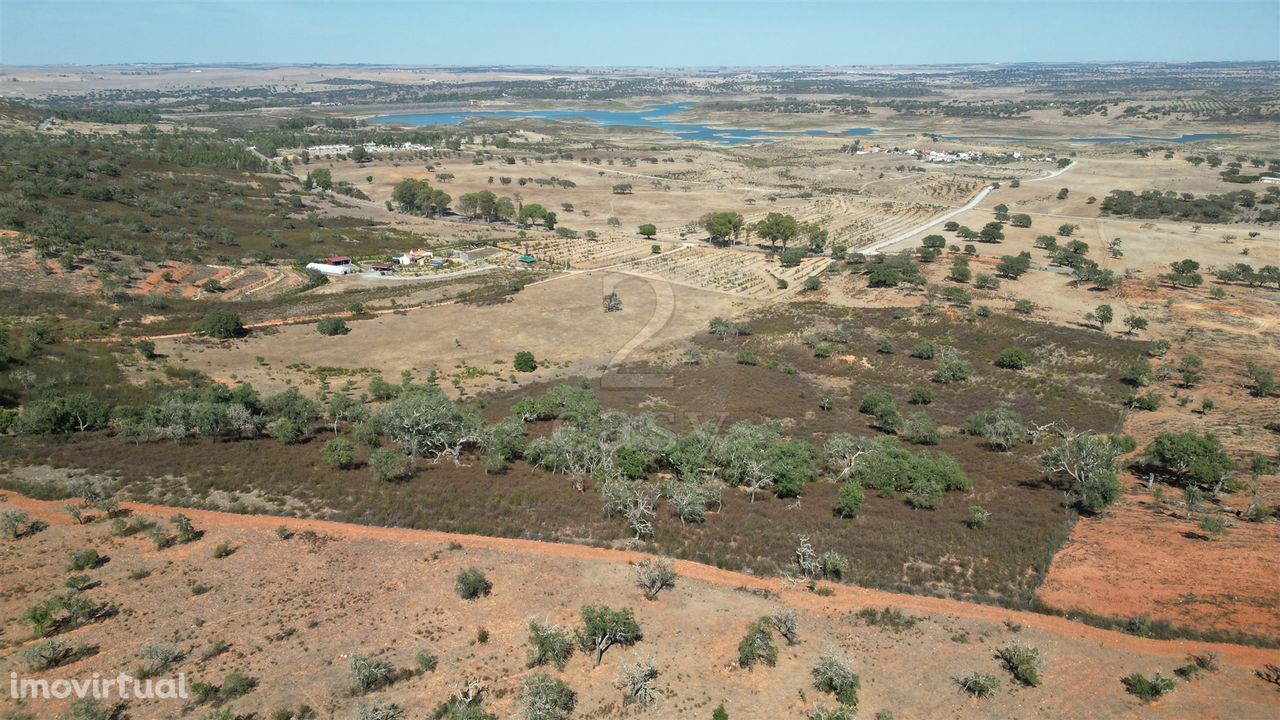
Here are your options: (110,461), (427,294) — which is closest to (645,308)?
(427,294)

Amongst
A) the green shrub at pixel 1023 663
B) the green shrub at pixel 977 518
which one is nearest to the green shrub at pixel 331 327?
the green shrub at pixel 977 518

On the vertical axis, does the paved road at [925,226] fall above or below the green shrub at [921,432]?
above

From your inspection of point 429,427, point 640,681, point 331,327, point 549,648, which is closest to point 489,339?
point 331,327

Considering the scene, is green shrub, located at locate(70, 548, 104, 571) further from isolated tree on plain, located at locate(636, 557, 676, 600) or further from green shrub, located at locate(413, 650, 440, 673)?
isolated tree on plain, located at locate(636, 557, 676, 600)

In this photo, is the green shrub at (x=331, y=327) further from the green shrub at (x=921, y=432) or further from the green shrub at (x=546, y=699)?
the green shrub at (x=546, y=699)

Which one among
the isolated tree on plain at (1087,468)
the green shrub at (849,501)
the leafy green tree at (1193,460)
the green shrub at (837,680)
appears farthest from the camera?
the leafy green tree at (1193,460)

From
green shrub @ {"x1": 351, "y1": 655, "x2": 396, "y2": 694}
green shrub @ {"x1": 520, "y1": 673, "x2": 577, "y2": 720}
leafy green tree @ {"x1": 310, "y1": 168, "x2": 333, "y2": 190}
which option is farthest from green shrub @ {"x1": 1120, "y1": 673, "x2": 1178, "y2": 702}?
leafy green tree @ {"x1": 310, "y1": 168, "x2": 333, "y2": 190}

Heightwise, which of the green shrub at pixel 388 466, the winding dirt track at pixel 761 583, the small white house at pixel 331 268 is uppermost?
the small white house at pixel 331 268
